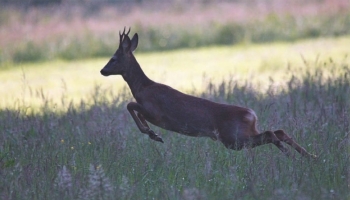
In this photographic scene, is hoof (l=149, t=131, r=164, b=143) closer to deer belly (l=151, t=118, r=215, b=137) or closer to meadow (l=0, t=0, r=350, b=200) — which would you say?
meadow (l=0, t=0, r=350, b=200)

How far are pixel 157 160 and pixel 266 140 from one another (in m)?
0.93

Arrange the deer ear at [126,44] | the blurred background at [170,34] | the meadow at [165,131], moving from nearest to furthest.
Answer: the meadow at [165,131] → the deer ear at [126,44] → the blurred background at [170,34]

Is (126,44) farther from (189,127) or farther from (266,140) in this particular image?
(266,140)

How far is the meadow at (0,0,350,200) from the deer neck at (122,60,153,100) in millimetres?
419

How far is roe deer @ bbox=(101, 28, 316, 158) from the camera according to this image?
6812mm

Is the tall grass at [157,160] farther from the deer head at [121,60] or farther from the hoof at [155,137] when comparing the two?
the deer head at [121,60]

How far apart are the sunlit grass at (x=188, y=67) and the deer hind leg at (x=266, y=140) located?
203 inches

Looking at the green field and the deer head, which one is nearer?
the green field

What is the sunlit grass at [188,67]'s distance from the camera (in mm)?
13062

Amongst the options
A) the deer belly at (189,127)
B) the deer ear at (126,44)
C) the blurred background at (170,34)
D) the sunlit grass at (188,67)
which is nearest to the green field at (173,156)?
the deer belly at (189,127)

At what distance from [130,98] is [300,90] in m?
2.06

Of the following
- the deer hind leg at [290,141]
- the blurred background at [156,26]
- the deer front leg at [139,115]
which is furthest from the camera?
the blurred background at [156,26]

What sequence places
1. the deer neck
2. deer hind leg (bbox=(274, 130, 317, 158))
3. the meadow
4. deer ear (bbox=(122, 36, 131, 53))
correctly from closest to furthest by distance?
the meadow
deer hind leg (bbox=(274, 130, 317, 158))
the deer neck
deer ear (bbox=(122, 36, 131, 53))

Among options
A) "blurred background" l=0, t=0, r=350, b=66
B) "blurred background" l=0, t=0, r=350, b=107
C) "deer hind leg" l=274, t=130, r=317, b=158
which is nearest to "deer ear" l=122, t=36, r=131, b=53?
"deer hind leg" l=274, t=130, r=317, b=158
